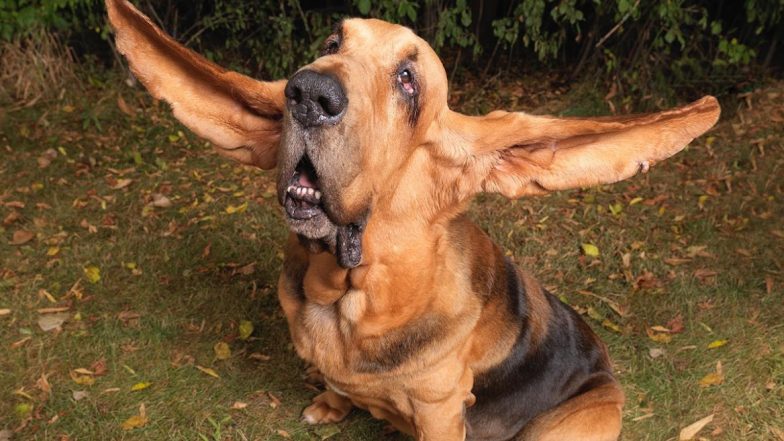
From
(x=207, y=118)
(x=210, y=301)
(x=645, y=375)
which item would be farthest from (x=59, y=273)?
(x=645, y=375)

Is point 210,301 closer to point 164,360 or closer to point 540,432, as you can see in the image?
point 164,360

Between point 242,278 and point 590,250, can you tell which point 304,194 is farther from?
point 590,250

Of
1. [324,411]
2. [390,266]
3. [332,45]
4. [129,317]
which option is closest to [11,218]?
[129,317]

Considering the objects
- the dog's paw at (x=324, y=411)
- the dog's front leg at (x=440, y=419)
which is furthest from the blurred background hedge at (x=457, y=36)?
the dog's front leg at (x=440, y=419)

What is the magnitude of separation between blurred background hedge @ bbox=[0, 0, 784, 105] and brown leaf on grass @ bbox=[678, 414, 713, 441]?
4438 mm

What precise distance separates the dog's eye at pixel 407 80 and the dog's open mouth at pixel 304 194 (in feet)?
1.54

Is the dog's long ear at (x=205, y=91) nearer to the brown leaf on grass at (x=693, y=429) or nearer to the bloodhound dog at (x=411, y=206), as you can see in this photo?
the bloodhound dog at (x=411, y=206)

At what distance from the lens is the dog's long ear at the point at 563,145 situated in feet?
7.73

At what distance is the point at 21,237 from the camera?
5.80 m

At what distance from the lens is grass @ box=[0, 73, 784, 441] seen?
441 centimetres

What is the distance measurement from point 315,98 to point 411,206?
0.80 metres

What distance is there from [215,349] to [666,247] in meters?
3.95

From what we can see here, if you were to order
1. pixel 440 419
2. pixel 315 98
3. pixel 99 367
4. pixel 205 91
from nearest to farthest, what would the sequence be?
pixel 315 98, pixel 205 91, pixel 440 419, pixel 99 367

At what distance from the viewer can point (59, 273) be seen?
5.42 meters
